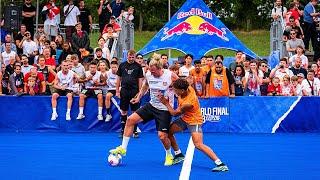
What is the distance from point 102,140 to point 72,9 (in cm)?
973

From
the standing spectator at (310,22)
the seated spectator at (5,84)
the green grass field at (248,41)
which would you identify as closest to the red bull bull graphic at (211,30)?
the standing spectator at (310,22)

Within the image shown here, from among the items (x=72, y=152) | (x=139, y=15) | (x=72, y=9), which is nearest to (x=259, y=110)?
(x=72, y=152)

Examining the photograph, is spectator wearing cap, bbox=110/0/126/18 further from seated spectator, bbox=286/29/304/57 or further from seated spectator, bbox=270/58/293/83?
seated spectator, bbox=270/58/293/83

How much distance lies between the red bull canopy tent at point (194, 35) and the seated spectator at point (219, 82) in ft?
20.0

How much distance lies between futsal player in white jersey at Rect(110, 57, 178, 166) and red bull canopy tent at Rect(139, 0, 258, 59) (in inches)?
458

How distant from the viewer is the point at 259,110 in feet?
61.0

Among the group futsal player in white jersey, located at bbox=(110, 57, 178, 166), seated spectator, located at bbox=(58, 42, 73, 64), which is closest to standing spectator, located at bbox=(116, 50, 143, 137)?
futsal player in white jersey, located at bbox=(110, 57, 178, 166)

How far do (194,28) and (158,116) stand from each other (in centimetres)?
1288

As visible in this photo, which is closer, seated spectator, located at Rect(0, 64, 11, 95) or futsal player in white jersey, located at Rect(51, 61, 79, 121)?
futsal player in white jersey, located at Rect(51, 61, 79, 121)

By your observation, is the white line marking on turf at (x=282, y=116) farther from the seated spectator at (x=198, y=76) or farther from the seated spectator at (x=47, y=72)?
the seated spectator at (x=47, y=72)

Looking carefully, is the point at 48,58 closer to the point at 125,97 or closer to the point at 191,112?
the point at 125,97

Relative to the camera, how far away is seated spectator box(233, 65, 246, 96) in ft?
63.2

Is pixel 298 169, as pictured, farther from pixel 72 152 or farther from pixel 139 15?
pixel 139 15

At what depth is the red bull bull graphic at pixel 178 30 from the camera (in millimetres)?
24953
